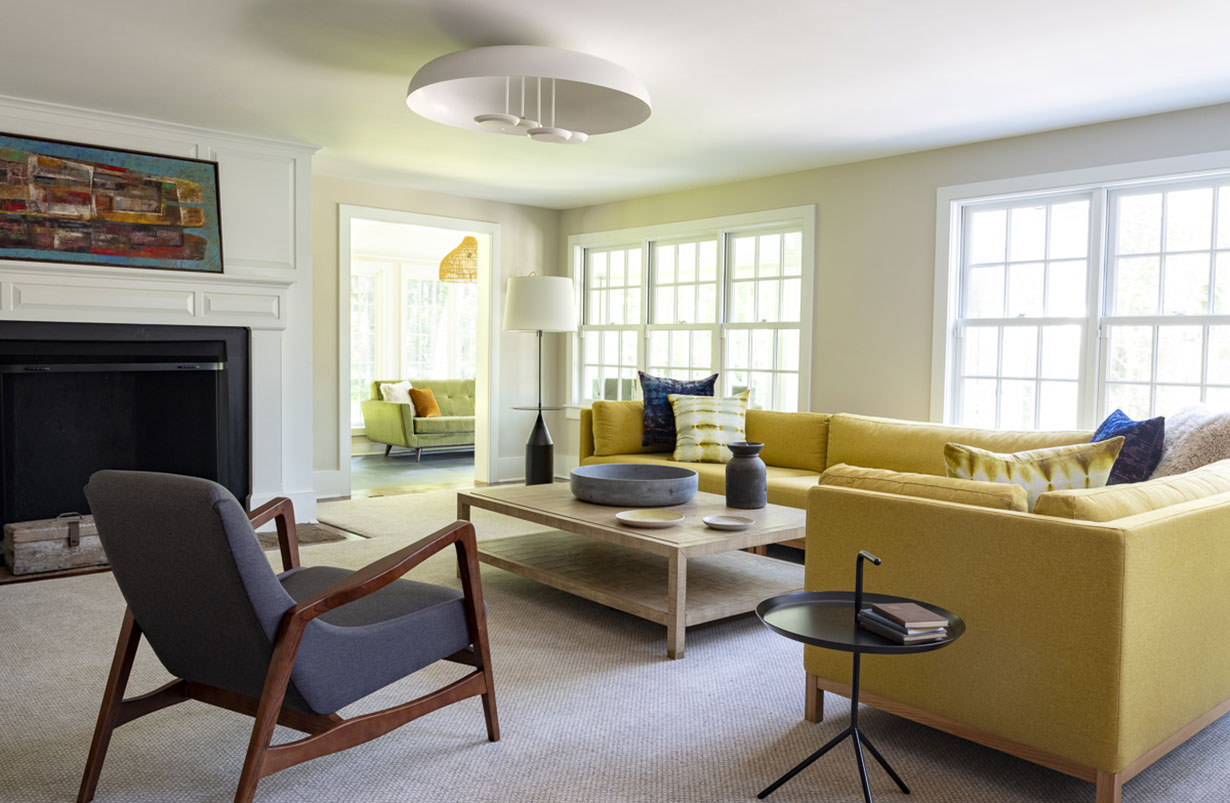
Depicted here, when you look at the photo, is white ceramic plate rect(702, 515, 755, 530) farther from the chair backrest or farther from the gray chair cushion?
the chair backrest

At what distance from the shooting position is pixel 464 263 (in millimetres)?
7832

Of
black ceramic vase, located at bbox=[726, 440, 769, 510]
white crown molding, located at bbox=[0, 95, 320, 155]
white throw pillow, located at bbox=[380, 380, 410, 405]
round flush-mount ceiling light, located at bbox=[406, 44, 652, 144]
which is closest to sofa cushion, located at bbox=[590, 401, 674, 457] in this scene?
black ceramic vase, located at bbox=[726, 440, 769, 510]

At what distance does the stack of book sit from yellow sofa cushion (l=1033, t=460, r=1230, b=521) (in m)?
0.39

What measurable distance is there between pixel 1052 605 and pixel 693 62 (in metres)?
2.65

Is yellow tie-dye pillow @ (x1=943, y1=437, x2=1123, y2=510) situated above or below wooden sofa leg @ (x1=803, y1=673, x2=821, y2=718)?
above

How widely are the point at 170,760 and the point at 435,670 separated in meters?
0.86

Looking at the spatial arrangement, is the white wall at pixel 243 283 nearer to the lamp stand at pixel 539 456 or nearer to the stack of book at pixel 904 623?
the lamp stand at pixel 539 456

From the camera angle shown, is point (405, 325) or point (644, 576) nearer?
point (644, 576)

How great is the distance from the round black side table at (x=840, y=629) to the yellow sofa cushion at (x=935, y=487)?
277mm

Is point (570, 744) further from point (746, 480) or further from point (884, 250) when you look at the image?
point (884, 250)

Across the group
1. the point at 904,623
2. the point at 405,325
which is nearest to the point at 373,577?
the point at 904,623

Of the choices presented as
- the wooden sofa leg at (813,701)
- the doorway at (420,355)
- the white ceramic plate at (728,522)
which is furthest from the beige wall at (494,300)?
the wooden sofa leg at (813,701)

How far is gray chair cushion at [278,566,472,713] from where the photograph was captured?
1.85 m

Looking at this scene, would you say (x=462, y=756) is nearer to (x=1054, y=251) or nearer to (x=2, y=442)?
(x=2, y=442)
